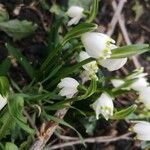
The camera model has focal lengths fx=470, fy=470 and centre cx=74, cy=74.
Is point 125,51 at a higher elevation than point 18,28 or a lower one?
lower

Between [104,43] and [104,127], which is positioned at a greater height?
[104,43]

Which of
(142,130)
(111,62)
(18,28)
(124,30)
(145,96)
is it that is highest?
(18,28)

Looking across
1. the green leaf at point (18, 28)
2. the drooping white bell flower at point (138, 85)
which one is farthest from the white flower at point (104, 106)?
the green leaf at point (18, 28)

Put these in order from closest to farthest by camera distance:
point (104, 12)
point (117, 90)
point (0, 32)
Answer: point (117, 90), point (0, 32), point (104, 12)

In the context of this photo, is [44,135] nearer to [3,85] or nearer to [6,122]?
[6,122]

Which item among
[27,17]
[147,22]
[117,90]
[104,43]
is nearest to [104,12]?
[147,22]

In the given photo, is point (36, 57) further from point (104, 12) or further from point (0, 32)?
point (104, 12)

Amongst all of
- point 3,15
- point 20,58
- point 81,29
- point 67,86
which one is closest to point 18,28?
point 3,15
